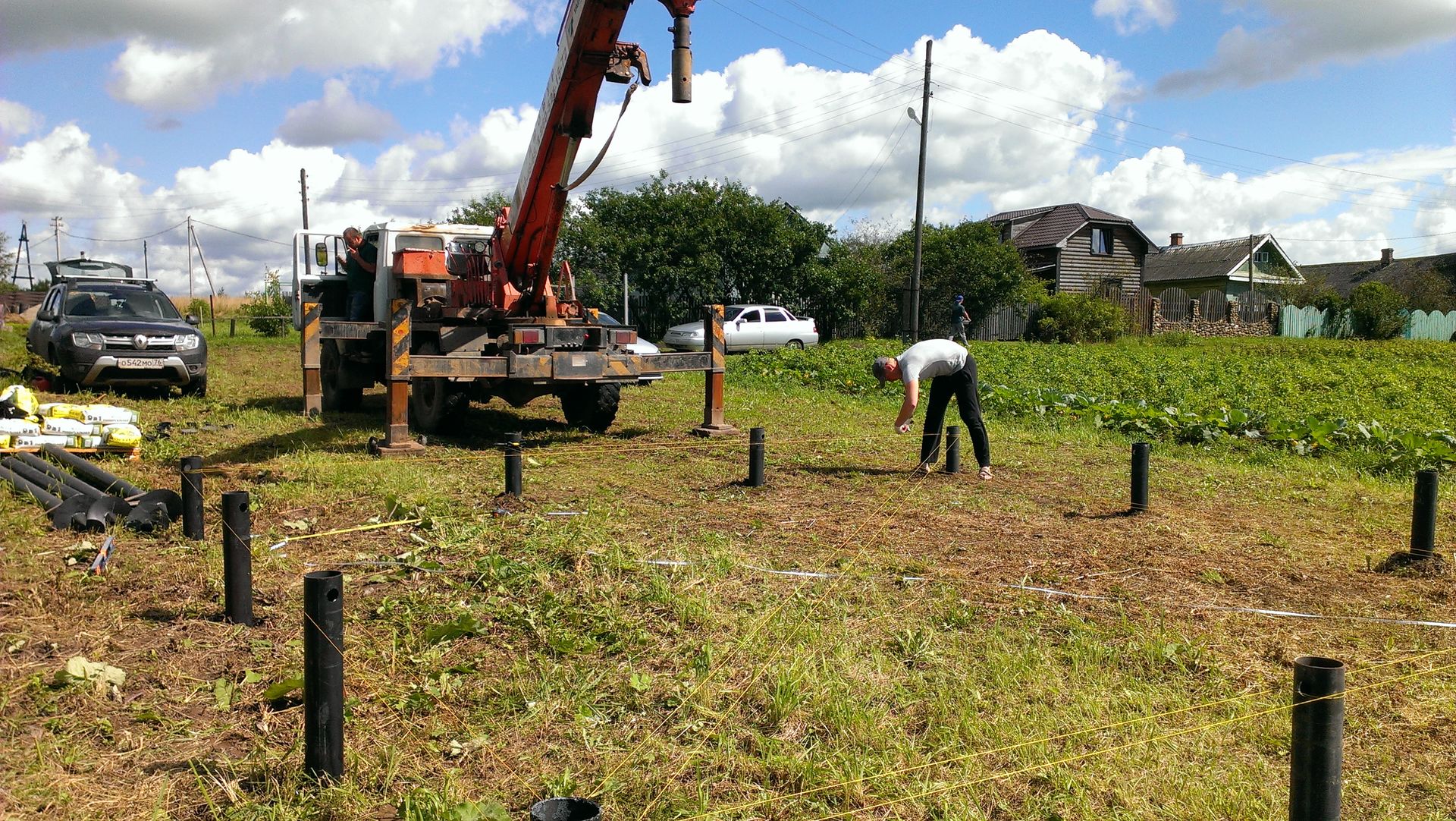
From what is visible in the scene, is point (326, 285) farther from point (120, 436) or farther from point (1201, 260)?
point (1201, 260)

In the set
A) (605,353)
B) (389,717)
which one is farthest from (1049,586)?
(605,353)

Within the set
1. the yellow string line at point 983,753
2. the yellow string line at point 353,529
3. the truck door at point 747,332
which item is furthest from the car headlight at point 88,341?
the truck door at point 747,332

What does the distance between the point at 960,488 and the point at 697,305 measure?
2671 cm

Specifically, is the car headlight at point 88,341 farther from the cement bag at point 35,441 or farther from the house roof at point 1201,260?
the house roof at point 1201,260

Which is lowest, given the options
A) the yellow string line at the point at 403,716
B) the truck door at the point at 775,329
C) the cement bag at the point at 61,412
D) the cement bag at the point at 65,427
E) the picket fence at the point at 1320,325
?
the yellow string line at the point at 403,716

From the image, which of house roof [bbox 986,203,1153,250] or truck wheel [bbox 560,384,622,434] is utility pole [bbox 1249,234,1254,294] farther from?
truck wheel [bbox 560,384,622,434]

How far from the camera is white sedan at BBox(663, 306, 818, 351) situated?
2841 cm

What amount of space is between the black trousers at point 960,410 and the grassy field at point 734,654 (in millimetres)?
873

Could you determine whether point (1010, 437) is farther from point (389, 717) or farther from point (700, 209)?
point (700, 209)

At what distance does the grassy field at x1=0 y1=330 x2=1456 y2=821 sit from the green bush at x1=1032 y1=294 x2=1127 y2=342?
1091 inches

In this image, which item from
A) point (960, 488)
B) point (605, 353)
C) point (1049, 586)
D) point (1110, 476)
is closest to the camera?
point (1049, 586)

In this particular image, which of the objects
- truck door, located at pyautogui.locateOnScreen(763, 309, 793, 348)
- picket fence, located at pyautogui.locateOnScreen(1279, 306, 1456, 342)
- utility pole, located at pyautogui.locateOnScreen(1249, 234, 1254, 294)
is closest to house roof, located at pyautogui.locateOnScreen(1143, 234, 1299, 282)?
utility pole, located at pyautogui.locateOnScreen(1249, 234, 1254, 294)

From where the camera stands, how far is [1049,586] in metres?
5.32

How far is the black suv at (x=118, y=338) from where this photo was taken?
12297 millimetres
